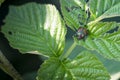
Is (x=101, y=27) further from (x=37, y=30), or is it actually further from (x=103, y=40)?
(x=37, y=30)

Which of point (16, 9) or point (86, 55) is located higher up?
point (16, 9)

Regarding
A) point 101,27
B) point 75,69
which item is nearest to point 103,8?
point 101,27

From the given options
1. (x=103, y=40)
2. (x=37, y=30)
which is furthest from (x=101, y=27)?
(x=37, y=30)

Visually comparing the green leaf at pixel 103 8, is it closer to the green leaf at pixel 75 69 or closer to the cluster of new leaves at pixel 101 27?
the cluster of new leaves at pixel 101 27

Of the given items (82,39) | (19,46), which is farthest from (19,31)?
(82,39)

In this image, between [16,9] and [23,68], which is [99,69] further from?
[23,68]
